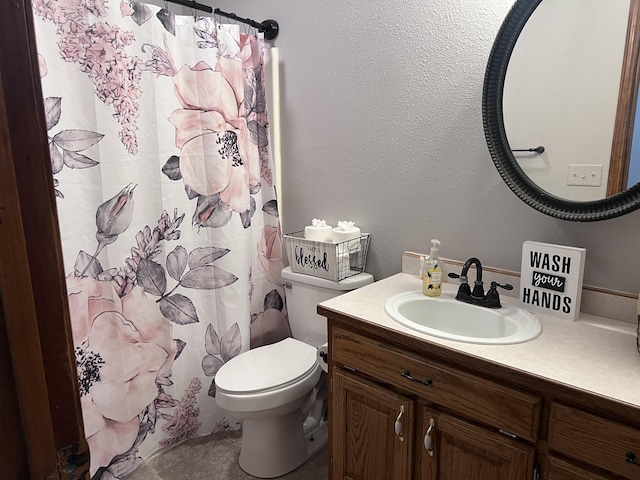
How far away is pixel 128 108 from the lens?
171 cm

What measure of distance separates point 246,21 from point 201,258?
114 centimetres

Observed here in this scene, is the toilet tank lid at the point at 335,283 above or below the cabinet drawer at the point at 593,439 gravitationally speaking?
above

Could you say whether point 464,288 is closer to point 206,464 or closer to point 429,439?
point 429,439

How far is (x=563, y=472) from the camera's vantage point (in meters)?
1.03

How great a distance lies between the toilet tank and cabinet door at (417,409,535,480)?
2.33ft

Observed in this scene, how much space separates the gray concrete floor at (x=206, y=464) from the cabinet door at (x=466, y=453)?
748 millimetres

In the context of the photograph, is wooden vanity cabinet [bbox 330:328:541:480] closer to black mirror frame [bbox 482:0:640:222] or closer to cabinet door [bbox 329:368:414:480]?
cabinet door [bbox 329:368:414:480]

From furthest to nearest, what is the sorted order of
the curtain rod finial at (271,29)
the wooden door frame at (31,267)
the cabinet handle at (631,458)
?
the curtain rod finial at (271,29)
the cabinet handle at (631,458)
the wooden door frame at (31,267)

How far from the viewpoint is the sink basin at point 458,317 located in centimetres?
133

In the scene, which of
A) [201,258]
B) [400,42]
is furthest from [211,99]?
[400,42]

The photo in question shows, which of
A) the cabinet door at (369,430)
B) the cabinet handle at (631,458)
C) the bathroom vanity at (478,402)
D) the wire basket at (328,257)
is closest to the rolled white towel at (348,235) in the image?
the wire basket at (328,257)

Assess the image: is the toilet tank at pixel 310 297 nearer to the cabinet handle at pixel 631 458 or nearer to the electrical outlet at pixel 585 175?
the electrical outlet at pixel 585 175

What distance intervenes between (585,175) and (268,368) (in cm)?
136

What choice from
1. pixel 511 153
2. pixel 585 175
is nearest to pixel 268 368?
pixel 511 153
